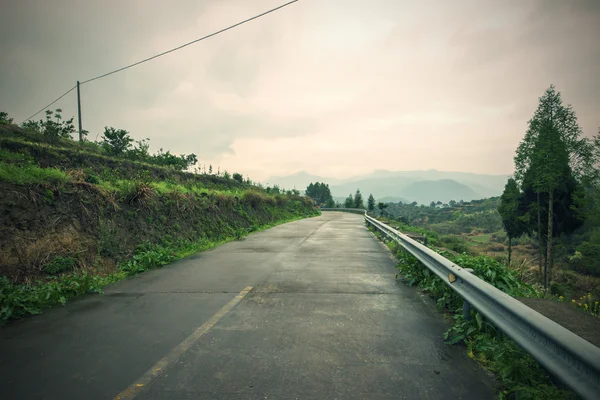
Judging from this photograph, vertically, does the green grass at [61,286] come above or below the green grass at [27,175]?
below

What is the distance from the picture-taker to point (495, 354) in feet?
8.80

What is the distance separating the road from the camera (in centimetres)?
243

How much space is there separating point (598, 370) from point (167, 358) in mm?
3423

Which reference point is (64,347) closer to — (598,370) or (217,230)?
(598,370)

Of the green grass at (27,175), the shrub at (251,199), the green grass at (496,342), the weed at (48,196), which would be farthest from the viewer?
the shrub at (251,199)

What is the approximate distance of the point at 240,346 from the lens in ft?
10.4

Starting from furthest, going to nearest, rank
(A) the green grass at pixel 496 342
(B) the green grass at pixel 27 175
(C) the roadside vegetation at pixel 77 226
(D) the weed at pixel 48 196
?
(D) the weed at pixel 48 196 < (B) the green grass at pixel 27 175 < (C) the roadside vegetation at pixel 77 226 < (A) the green grass at pixel 496 342

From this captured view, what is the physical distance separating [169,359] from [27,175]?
6577 mm

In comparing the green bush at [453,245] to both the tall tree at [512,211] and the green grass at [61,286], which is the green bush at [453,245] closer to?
the tall tree at [512,211]

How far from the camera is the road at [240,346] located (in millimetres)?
2432

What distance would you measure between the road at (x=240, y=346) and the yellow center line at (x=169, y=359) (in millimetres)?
14


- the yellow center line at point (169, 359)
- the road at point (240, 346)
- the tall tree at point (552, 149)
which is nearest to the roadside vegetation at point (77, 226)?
the road at point (240, 346)

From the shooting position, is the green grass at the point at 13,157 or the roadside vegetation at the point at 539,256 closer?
the roadside vegetation at the point at 539,256

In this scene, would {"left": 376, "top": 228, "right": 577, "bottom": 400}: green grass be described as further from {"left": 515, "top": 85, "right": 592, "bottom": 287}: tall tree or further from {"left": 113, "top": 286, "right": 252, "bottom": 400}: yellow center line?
{"left": 515, "top": 85, "right": 592, "bottom": 287}: tall tree
